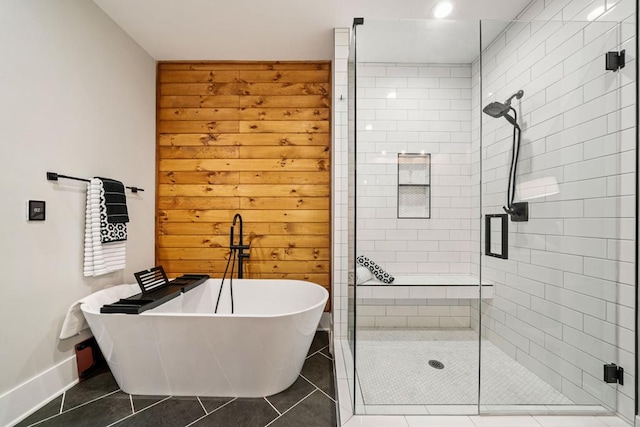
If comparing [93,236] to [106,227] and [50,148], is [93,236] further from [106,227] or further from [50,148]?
[50,148]

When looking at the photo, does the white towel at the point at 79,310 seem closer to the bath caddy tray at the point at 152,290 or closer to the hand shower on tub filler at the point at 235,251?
the bath caddy tray at the point at 152,290

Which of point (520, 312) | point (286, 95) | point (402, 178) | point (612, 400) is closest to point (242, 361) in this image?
point (402, 178)

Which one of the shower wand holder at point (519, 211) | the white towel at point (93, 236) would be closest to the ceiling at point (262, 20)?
the shower wand holder at point (519, 211)

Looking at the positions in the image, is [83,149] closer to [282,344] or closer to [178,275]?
[178,275]

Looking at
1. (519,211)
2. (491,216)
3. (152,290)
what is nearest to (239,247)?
(152,290)

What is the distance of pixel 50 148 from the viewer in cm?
185

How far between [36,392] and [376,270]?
2175mm

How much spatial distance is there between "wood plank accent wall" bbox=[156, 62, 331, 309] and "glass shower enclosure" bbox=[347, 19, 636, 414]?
1.18m

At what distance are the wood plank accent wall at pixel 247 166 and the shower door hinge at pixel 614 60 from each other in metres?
2.03

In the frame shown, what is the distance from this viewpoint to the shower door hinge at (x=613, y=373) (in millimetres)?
1562

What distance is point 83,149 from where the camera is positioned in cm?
210

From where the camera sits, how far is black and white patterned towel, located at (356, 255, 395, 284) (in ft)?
5.99

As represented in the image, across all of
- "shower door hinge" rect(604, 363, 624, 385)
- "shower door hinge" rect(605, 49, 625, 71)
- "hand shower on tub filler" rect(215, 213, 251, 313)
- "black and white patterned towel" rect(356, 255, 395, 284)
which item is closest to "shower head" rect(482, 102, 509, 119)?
"shower door hinge" rect(605, 49, 625, 71)

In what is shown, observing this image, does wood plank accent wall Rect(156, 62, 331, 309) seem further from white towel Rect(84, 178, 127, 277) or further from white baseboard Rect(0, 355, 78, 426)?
white baseboard Rect(0, 355, 78, 426)
